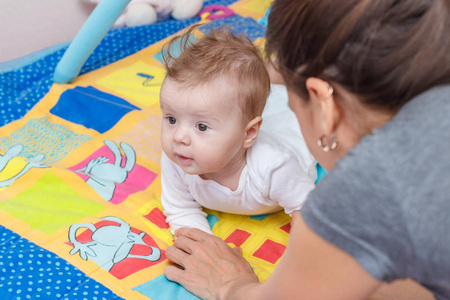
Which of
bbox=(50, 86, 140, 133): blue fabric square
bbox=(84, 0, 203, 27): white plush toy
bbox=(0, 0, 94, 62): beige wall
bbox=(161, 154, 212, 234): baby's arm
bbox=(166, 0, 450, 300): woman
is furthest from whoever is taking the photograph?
bbox=(84, 0, 203, 27): white plush toy

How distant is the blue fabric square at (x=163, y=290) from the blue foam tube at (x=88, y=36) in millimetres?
875

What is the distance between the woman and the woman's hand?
24cm

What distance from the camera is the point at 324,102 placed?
2.04ft

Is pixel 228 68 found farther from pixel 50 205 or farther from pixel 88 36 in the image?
pixel 88 36

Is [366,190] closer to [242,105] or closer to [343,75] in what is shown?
[343,75]

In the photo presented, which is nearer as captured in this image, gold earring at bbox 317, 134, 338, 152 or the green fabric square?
gold earring at bbox 317, 134, 338, 152

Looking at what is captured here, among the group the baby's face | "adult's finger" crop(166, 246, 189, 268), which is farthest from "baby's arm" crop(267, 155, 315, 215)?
"adult's finger" crop(166, 246, 189, 268)

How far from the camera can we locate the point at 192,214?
43.9 inches

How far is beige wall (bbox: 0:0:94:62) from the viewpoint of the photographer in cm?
182

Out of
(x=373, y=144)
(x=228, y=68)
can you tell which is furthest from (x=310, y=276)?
(x=228, y=68)

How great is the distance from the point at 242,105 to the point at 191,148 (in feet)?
0.43

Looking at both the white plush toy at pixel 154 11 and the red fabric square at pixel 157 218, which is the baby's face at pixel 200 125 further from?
the white plush toy at pixel 154 11

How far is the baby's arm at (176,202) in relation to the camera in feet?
3.61

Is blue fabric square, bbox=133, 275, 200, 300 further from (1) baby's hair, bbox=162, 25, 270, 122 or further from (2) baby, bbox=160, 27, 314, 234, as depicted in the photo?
(1) baby's hair, bbox=162, 25, 270, 122
